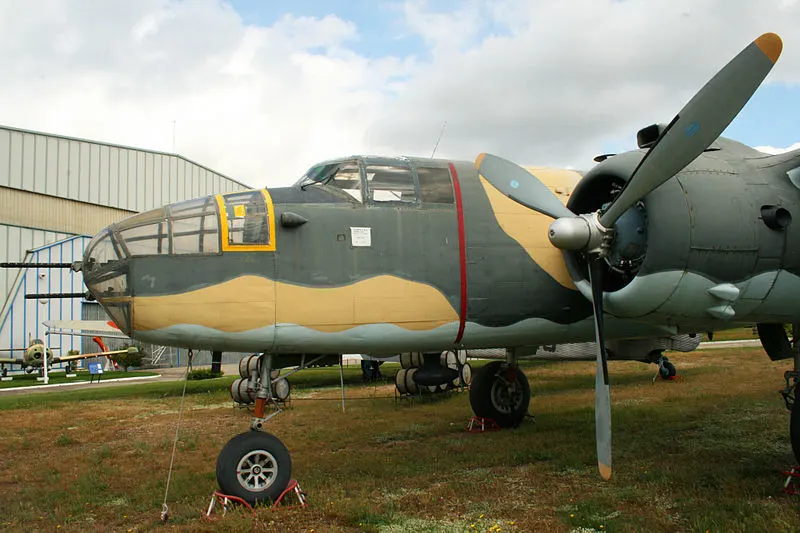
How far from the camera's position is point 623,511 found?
6.01 meters

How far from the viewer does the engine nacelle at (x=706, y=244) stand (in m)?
6.31

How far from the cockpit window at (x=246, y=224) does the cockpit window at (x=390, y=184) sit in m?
1.29

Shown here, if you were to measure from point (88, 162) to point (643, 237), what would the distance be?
40.5 meters

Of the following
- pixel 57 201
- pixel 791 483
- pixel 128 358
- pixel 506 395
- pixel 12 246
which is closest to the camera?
pixel 791 483

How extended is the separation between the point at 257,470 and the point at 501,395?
5.90 m

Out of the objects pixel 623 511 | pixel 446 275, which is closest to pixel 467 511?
pixel 623 511

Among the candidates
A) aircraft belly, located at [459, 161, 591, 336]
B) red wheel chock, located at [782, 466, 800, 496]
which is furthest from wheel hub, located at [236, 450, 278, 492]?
red wheel chock, located at [782, 466, 800, 496]

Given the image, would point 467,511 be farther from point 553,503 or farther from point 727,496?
point 727,496

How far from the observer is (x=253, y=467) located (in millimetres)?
6469

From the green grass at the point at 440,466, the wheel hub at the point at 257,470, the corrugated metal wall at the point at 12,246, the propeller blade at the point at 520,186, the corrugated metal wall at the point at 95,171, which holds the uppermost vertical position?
the corrugated metal wall at the point at 95,171

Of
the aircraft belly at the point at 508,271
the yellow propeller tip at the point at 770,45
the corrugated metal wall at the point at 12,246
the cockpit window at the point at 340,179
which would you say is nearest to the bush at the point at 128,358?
the corrugated metal wall at the point at 12,246

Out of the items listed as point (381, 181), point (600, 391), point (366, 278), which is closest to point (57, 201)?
point (381, 181)

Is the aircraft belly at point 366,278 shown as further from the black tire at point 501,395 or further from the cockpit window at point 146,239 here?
the black tire at point 501,395

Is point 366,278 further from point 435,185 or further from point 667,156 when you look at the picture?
point 667,156
